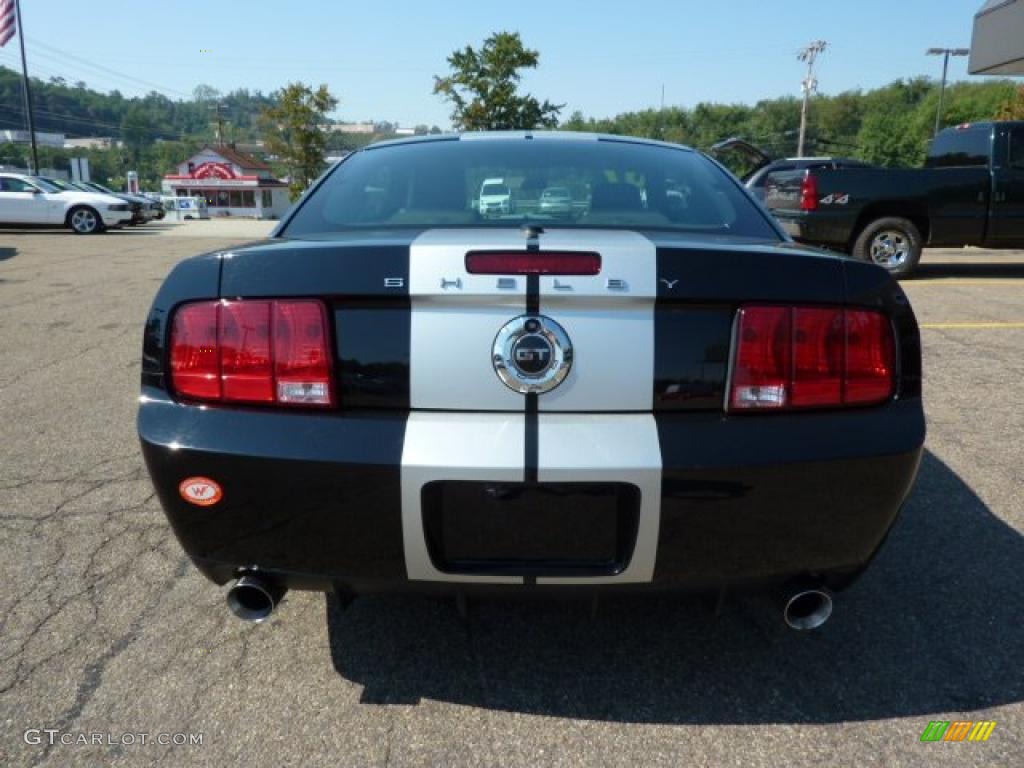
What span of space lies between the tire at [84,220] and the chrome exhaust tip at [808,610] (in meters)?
20.8

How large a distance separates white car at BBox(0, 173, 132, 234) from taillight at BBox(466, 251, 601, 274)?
20.3m

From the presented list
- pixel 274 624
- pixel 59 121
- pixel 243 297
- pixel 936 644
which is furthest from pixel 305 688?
pixel 59 121

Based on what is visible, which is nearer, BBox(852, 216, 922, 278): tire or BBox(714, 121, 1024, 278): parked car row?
BBox(714, 121, 1024, 278): parked car row

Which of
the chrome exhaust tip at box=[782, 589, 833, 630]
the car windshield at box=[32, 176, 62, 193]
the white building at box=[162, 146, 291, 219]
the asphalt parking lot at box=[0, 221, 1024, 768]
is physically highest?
the white building at box=[162, 146, 291, 219]

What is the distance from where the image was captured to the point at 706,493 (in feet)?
5.36

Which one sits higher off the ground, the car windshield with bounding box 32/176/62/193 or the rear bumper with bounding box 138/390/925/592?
the car windshield with bounding box 32/176/62/193

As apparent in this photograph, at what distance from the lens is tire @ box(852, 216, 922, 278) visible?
9227mm

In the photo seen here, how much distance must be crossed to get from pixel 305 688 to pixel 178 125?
17592 centimetres

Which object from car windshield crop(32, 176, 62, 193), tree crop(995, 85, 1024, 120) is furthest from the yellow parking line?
tree crop(995, 85, 1024, 120)

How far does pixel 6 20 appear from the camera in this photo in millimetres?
25469

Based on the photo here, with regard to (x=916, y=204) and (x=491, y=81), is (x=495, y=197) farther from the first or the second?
(x=491, y=81)

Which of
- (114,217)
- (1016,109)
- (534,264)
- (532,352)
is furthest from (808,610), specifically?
(1016,109)

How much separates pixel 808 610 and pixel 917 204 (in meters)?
8.87

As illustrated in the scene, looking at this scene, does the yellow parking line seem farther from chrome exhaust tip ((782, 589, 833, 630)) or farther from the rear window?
chrome exhaust tip ((782, 589, 833, 630))
